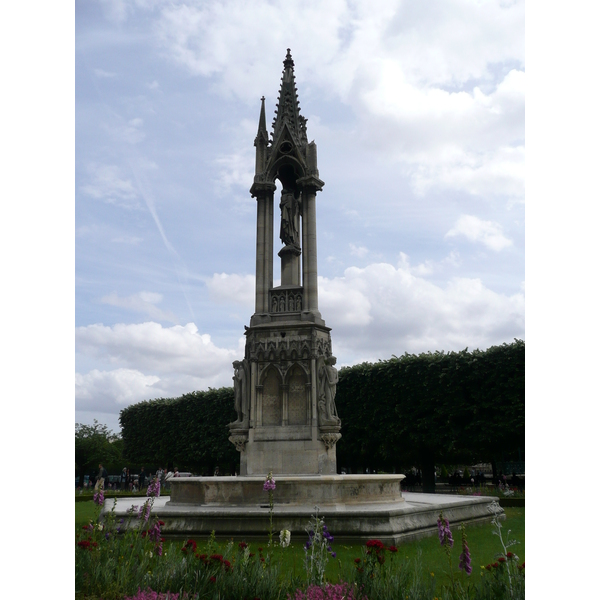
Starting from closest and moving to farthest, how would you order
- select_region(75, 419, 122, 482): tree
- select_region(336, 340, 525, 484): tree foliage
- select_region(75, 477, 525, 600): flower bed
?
select_region(75, 477, 525, 600): flower bed → select_region(336, 340, 525, 484): tree foliage → select_region(75, 419, 122, 482): tree

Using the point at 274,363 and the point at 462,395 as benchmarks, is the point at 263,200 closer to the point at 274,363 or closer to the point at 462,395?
the point at 274,363

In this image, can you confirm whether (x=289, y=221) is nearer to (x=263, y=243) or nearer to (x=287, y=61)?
(x=263, y=243)

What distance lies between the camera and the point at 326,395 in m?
15.4

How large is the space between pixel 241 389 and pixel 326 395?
2355mm

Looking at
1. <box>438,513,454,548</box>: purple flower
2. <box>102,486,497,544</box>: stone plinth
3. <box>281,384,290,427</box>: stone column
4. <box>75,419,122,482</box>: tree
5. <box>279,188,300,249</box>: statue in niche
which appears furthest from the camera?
<box>75,419,122,482</box>: tree

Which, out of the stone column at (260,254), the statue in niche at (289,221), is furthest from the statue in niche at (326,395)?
the statue in niche at (289,221)

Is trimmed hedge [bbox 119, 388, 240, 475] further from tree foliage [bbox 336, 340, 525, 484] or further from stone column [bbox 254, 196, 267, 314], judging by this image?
stone column [bbox 254, 196, 267, 314]

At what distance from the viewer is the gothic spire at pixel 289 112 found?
57.3ft

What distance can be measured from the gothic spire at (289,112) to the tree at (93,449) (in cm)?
5476

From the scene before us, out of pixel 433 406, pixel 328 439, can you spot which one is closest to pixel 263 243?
→ pixel 328 439

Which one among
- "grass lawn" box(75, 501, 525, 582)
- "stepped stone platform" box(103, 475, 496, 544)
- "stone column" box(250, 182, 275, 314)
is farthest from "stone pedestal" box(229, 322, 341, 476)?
"grass lawn" box(75, 501, 525, 582)

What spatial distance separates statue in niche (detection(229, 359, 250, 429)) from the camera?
618 inches

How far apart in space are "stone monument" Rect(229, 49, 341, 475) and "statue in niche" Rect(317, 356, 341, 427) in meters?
0.03
